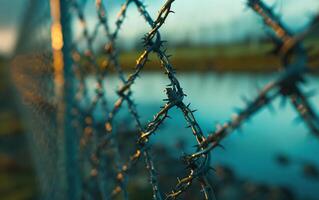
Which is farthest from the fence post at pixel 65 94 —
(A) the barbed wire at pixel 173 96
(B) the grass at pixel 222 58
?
(B) the grass at pixel 222 58

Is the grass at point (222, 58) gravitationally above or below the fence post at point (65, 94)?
above

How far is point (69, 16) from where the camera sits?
1.30 meters

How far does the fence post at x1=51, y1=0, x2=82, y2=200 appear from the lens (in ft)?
4.14

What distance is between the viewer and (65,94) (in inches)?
51.0

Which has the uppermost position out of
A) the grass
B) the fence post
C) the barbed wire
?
the grass

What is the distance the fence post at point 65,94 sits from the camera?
1.26 meters

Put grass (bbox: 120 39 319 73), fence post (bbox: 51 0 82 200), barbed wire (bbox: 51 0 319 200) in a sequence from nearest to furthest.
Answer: barbed wire (bbox: 51 0 319 200), fence post (bbox: 51 0 82 200), grass (bbox: 120 39 319 73)

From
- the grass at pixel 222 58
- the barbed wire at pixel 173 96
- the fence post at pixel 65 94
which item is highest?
the grass at pixel 222 58

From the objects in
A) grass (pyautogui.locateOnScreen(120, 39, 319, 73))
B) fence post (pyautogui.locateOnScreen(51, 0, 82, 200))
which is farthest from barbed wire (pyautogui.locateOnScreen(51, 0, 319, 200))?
grass (pyautogui.locateOnScreen(120, 39, 319, 73))

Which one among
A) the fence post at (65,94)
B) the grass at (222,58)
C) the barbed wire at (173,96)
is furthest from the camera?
the grass at (222,58)

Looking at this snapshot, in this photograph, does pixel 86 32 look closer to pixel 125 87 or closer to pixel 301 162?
pixel 125 87

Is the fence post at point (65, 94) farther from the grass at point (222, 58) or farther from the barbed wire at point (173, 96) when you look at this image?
the grass at point (222, 58)

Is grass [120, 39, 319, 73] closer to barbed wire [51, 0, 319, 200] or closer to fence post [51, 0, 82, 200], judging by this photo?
fence post [51, 0, 82, 200]

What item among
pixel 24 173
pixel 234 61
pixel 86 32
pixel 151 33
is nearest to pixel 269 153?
pixel 24 173
